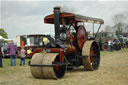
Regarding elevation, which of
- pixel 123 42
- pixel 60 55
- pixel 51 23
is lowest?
pixel 123 42

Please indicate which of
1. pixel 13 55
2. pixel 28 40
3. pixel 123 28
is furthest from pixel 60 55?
pixel 123 28

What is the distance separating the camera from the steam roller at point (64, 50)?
6.73m

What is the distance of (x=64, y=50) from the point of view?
7293 mm

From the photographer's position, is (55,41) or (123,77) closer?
(123,77)

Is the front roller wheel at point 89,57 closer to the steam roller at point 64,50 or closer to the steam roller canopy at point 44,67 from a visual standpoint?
the steam roller at point 64,50

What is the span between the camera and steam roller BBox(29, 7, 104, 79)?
22.1ft

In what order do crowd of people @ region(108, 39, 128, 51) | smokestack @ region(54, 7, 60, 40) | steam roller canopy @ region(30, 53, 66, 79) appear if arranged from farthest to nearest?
1. crowd of people @ region(108, 39, 128, 51)
2. smokestack @ region(54, 7, 60, 40)
3. steam roller canopy @ region(30, 53, 66, 79)

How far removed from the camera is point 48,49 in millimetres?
7234

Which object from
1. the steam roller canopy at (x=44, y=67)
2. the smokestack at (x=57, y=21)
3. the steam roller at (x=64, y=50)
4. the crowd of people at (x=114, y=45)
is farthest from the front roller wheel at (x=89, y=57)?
the crowd of people at (x=114, y=45)

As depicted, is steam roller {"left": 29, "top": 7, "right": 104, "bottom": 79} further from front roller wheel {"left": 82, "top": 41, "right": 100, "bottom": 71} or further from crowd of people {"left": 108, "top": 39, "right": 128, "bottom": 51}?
crowd of people {"left": 108, "top": 39, "right": 128, "bottom": 51}

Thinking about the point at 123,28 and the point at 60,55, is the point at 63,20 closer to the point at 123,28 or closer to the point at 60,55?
the point at 60,55

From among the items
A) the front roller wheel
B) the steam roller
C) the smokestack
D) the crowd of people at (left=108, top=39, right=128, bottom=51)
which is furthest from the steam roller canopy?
the crowd of people at (left=108, top=39, right=128, bottom=51)

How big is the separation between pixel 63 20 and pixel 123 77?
2907mm

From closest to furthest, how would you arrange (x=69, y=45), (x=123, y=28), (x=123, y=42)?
(x=69, y=45)
(x=123, y=42)
(x=123, y=28)
